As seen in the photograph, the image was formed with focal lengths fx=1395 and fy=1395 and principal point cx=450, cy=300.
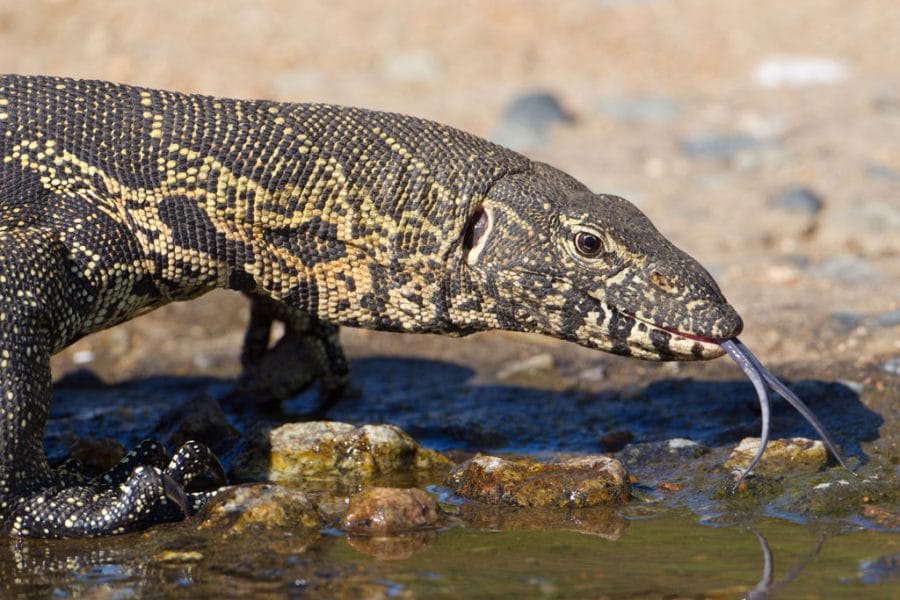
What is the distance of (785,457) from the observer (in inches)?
286

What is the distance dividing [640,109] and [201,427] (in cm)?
807

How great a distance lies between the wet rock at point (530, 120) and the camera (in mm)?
13867

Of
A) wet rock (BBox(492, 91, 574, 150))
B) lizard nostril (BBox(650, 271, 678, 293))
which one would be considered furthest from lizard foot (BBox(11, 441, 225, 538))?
wet rock (BBox(492, 91, 574, 150))

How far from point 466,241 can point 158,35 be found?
1007cm

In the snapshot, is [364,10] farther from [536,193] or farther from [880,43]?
[536,193]

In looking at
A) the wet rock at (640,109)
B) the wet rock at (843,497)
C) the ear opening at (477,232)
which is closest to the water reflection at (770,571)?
the wet rock at (843,497)

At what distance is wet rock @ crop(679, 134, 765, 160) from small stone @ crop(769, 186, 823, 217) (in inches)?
49.2

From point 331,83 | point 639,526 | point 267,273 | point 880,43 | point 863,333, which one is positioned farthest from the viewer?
point 880,43

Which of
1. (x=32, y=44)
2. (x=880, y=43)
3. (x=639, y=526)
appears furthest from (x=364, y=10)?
(x=639, y=526)

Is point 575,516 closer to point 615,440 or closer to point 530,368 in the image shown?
point 615,440

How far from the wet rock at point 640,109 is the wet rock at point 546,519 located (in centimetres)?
841

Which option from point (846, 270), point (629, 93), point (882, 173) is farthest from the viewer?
point (629, 93)

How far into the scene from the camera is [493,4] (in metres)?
16.6

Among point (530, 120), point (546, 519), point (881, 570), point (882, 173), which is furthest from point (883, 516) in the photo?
point (530, 120)
